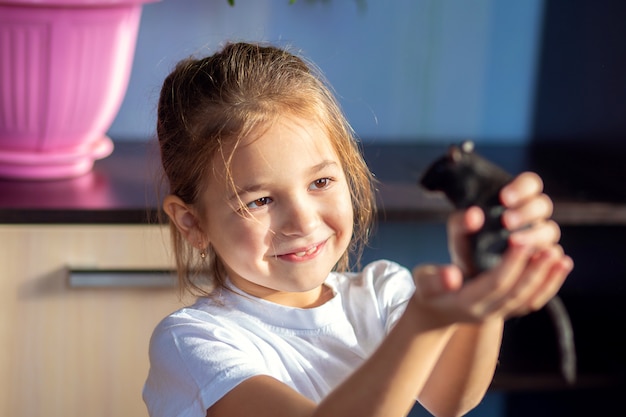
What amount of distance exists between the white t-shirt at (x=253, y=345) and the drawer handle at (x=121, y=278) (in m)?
0.52

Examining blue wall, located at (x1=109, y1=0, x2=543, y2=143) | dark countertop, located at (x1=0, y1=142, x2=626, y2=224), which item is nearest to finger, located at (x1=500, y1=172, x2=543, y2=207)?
dark countertop, located at (x1=0, y1=142, x2=626, y2=224)

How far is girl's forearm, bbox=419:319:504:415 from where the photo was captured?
839mm

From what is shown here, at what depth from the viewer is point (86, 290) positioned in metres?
1.49

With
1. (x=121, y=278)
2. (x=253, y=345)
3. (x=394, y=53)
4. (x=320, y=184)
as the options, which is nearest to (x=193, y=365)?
(x=253, y=345)

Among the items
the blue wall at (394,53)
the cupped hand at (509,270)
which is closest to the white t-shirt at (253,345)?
the cupped hand at (509,270)

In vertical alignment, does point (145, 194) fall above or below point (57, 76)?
below

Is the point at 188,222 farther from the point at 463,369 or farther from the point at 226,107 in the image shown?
the point at 463,369

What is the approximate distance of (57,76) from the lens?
1.49 metres

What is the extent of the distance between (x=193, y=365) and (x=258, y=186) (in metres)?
0.16

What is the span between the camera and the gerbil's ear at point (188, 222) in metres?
0.98

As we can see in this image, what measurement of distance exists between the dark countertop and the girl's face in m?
0.40

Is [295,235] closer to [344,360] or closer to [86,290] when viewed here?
[344,360]

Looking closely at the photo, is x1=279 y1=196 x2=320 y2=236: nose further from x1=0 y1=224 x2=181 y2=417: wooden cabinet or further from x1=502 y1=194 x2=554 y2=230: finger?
x1=0 y1=224 x2=181 y2=417: wooden cabinet

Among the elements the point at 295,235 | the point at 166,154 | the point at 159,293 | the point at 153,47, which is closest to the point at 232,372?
the point at 295,235
